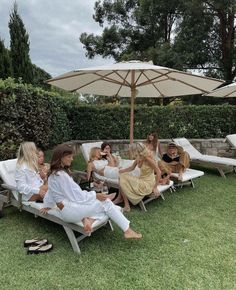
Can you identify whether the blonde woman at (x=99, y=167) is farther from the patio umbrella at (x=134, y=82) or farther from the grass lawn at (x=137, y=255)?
the patio umbrella at (x=134, y=82)

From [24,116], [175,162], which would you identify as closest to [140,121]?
[175,162]

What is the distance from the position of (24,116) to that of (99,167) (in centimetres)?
204

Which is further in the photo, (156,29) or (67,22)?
(156,29)

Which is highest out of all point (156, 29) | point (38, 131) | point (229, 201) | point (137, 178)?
point (156, 29)

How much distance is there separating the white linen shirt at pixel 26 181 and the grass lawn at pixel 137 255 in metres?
0.54

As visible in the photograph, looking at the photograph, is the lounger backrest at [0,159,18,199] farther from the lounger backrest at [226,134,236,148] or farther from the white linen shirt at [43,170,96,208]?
the lounger backrest at [226,134,236,148]

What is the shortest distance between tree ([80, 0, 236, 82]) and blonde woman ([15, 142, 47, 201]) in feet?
34.3

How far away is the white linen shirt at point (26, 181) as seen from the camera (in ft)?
14.0

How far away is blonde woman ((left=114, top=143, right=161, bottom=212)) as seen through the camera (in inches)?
190

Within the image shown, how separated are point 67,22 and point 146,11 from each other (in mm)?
4143

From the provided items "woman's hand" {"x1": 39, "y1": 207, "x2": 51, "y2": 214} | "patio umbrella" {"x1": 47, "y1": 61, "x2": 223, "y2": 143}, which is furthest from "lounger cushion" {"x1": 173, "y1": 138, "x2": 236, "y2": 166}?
"woman's hand" {"x1": 39, "y1": 207, "x2": 51, "y2": 214}

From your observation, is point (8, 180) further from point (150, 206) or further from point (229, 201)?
point (229, 201)

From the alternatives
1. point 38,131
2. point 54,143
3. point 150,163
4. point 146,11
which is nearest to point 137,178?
point 150,163

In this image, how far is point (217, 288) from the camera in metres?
2.91
